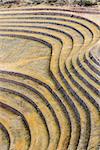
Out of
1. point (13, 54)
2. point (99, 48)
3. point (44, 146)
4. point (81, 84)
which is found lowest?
point (44, 146)

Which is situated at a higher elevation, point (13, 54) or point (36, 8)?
point (36, 8)

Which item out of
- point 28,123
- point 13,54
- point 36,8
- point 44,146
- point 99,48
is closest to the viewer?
point 44,146

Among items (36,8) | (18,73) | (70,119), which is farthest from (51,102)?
(36,8)

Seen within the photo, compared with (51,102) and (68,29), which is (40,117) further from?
(68,29)

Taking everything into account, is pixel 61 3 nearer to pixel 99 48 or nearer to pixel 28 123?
pixel 99 48

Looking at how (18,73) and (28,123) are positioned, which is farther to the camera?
(18,73)

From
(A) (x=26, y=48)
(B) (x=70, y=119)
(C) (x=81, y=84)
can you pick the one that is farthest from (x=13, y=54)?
(B) (x=70, y=119)

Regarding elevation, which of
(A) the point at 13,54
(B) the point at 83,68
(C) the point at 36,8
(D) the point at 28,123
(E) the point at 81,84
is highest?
(C) the point at 36,8

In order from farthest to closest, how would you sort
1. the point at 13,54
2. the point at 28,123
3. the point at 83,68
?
1. the point at 13,54
2. the point at 83,68
3. the point at 28,123

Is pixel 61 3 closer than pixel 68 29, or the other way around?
pixel 68 29
